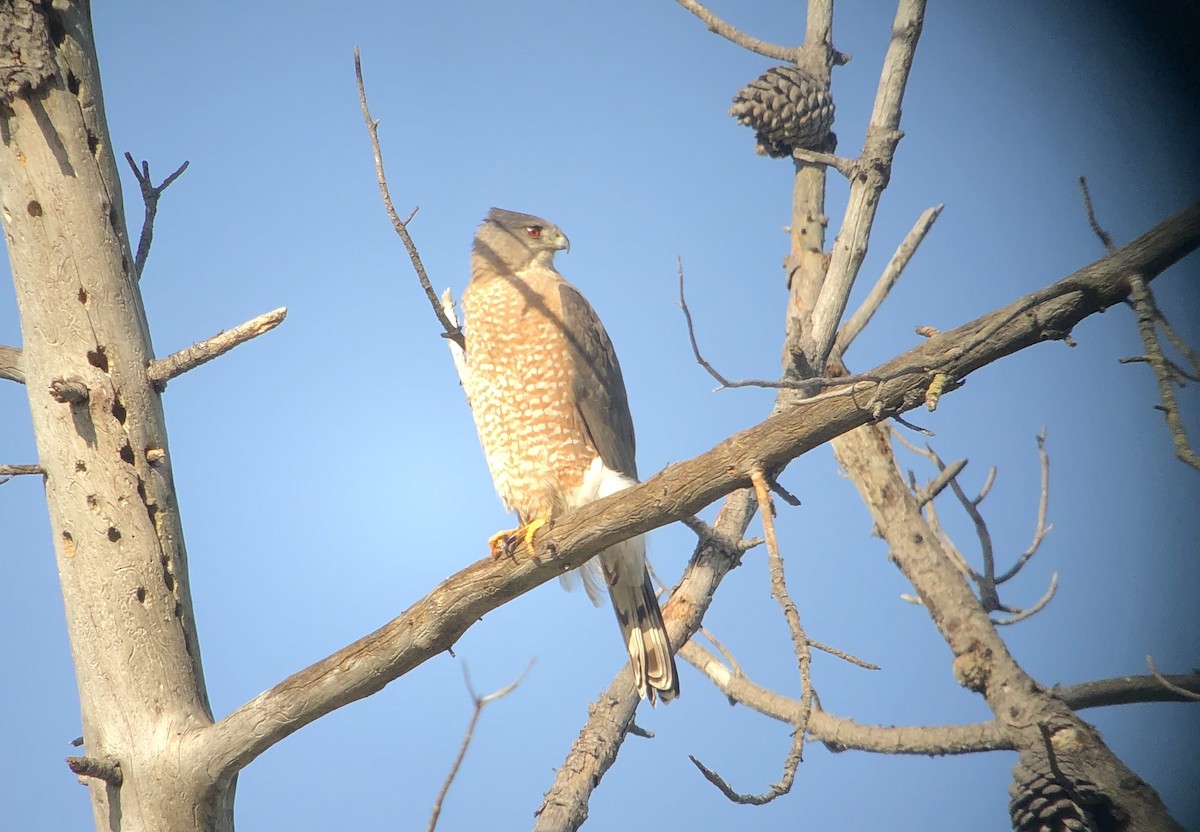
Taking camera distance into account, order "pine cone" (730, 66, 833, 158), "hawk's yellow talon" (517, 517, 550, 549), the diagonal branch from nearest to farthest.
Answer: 1. the diagonal branch
2. "hawk's yellow talon" (517, 517, 550, 549)
3. "pine cone" (730, 66, 833, 158)

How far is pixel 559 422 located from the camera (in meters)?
4.10

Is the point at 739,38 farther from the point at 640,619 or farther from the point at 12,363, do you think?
the point at 12,363

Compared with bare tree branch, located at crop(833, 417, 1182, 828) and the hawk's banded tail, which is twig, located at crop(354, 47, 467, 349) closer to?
the hawk's banded tail

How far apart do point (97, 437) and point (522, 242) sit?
2387 millimetres

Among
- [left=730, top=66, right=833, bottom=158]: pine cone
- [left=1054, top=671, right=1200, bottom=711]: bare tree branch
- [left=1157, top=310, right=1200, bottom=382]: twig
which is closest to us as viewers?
[left=1157, top=310, right=1200, bottom=382]: twig

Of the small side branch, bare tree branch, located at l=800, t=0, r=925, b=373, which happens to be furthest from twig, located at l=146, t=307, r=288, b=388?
bare tree branch, located at l=800, t=0, r=925, b=373

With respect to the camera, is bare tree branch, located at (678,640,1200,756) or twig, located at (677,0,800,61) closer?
bare tree branch, located at (678,640,1200,756)

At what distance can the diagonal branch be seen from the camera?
206cm

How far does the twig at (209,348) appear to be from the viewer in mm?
2859

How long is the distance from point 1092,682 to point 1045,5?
2.84 metres

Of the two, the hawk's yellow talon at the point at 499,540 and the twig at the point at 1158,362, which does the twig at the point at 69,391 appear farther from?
the twig at the point at 1158,362

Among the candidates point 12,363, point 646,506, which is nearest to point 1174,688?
point 646,506

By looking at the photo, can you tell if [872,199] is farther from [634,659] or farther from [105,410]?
[105,410]

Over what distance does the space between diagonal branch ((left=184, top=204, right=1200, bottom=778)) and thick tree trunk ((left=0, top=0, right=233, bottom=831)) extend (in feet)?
0.65
